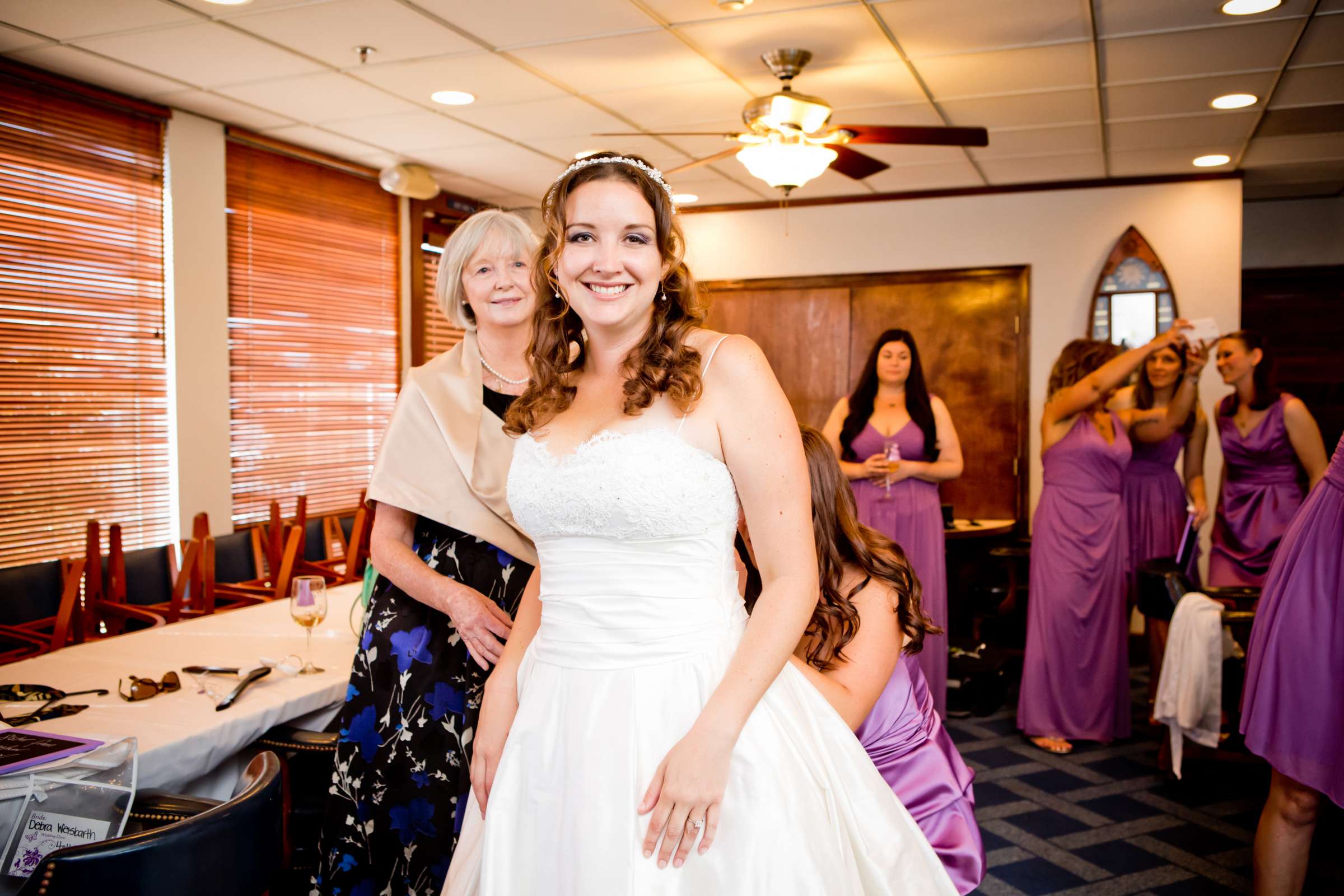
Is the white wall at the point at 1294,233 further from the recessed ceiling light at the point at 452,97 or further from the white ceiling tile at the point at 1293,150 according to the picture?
the recessed ceiling light at the point at 452,97

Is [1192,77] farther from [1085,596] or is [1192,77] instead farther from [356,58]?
[356,58]

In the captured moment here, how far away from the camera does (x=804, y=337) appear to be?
24.5 ft

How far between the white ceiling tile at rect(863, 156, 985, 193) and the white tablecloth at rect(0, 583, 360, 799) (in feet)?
15.4

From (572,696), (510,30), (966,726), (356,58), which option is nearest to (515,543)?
(572,696)

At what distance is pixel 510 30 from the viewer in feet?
12.9

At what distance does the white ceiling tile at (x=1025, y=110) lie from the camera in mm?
4863

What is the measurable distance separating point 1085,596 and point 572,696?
3.62 metres

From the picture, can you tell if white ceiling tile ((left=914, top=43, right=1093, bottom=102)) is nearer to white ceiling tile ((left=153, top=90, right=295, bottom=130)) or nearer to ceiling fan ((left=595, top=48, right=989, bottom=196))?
ceiling fan ((left=595, top=48, right=989, bottom=196))

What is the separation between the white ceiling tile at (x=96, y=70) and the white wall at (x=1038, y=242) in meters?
3.98

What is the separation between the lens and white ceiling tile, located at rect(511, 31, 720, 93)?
13.4ft

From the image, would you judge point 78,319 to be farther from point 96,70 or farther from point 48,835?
point 48,835

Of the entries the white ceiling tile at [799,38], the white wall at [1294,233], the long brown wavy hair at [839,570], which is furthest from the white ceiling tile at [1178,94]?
the long brown wavy hair at [839,570]

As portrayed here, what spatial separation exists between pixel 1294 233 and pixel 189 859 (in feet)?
28.7

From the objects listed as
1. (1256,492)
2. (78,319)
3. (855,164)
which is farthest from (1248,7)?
→ (78,319)
